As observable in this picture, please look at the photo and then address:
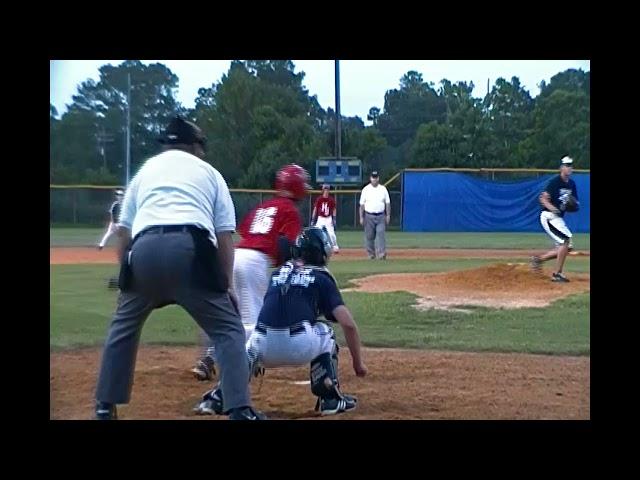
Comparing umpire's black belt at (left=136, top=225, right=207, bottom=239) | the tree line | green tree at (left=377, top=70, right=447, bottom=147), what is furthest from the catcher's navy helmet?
green tree at (left=377, top=70, right=447, bottom=147)

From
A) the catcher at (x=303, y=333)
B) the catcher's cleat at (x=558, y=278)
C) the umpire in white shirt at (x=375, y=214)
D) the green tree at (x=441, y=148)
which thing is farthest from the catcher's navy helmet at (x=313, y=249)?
the green tree at (x=441, y=148)

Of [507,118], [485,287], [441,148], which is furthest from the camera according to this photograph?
[507,118]

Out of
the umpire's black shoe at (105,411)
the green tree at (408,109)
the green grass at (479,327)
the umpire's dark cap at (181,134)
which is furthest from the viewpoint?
the green tree at (408,109)

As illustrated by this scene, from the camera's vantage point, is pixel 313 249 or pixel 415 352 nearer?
pixel 313 249

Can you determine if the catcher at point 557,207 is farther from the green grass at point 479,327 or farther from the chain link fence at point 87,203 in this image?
the chain link fence at point 87,203

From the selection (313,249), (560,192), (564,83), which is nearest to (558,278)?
(560,192)

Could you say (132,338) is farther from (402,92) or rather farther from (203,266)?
(402,92)

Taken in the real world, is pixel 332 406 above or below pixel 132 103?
below

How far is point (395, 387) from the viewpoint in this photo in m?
→ 6.70

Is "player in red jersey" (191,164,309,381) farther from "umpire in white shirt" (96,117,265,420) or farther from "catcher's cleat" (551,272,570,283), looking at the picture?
"catcher's cleat" (551,272,570,283)

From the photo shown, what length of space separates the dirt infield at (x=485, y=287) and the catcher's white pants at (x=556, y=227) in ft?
1.89

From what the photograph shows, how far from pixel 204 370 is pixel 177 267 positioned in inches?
90.9

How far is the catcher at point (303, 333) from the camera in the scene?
18.8 feet

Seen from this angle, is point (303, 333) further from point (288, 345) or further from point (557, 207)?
point (557, 207)
